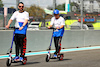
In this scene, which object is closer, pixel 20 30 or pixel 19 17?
pixel 20 30

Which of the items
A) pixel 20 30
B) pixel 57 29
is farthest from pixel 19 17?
pixel 57 29

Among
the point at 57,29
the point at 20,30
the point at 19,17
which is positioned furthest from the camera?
the point at 57,29

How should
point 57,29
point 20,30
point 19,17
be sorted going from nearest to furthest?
1. point 20,30
2. point 19,17
3. point 57,29

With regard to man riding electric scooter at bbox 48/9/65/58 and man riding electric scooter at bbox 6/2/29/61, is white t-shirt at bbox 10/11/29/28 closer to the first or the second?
→ man riding electric scooter at bbox 6/2/29/61

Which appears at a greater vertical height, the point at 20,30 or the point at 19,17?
the point at 19,17

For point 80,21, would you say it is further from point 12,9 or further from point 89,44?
point 12,9

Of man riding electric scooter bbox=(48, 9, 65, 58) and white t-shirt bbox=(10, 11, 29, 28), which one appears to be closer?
white t-shirt bbox=(10, 11, 29, 28)

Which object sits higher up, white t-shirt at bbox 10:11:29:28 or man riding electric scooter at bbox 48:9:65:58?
→ white t-shirt at bbox 10:11:29:28

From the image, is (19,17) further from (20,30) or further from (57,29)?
(57,29)

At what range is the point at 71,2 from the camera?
16109 millimetres

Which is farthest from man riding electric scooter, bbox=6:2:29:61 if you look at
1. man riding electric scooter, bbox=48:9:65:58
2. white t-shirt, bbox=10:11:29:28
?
man riding electric scooter, bbox=48:9:65:58

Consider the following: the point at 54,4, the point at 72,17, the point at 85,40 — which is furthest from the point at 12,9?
the point at 85,40

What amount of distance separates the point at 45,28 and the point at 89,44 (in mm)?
3339

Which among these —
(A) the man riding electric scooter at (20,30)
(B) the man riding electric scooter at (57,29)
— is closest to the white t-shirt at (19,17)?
(A) the man riding electric scooter at (20,30)
